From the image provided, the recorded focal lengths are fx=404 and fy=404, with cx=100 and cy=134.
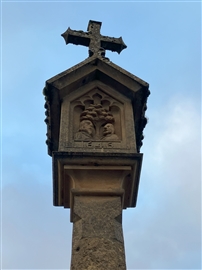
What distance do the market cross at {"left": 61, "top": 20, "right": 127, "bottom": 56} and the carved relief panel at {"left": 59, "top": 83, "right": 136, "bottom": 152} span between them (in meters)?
1.13

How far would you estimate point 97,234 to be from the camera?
411cm

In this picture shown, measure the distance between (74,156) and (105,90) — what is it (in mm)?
1541

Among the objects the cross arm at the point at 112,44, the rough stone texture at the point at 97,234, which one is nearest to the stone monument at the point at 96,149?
the rough stone texture at the point at 97,234

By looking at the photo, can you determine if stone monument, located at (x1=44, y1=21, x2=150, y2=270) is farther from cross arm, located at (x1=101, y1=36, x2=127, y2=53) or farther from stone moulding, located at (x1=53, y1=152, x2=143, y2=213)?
cross arm, located at (x1=101, y1=36, x2=127, y2=53)

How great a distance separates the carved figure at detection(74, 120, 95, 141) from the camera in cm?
512

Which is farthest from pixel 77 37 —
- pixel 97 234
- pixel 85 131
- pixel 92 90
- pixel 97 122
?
pixel 97 234

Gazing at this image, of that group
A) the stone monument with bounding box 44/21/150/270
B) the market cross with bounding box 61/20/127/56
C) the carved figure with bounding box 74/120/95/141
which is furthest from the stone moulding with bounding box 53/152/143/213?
the market cross with bounding box 61/20/127/56

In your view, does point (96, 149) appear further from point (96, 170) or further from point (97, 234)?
point (97, 234)

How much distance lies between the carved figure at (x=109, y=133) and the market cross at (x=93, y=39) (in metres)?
1.66

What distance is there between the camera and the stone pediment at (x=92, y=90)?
5562 millimetres

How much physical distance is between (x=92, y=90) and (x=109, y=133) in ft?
2.89

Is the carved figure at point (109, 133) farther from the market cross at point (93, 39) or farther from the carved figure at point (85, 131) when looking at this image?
the market cross at point (93, 39)

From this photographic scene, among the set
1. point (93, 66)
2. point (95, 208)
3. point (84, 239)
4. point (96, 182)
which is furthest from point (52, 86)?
point (84, 239)

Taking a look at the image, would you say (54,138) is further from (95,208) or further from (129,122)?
(95,208)
